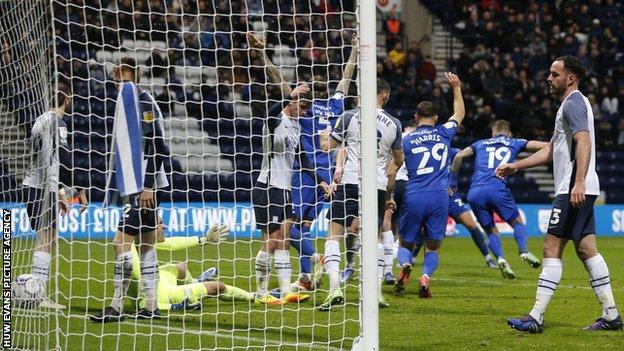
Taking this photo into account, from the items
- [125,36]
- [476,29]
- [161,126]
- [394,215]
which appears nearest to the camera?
[161,126]

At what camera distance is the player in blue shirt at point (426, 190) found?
11.0 m

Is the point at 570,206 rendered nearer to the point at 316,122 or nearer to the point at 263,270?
the point at 263,270

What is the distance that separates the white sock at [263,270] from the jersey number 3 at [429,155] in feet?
6.26

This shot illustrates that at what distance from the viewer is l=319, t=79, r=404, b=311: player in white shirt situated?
32.2 ft

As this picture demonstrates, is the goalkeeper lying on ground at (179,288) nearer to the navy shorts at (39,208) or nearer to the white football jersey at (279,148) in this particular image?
the white football jersey at (279,148)

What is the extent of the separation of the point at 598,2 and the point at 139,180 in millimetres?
24421

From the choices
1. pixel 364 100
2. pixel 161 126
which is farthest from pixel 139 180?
pixel 364 100

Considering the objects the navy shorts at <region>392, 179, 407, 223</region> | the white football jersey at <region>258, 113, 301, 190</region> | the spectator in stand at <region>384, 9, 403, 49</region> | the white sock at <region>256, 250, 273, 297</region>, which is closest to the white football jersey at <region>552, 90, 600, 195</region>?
the white football jersey at <region>258, 113, 301, 190</region>

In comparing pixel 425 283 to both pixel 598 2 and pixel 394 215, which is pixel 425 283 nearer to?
pixel 394 215

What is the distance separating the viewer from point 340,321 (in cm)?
910

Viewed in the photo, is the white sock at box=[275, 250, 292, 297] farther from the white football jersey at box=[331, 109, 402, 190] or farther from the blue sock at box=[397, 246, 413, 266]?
the blue sock at box=[397, 246, 413, 266]

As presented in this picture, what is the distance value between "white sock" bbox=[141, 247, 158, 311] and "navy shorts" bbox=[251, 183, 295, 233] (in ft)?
4.15

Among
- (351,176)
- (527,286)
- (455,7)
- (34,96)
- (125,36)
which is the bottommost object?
(527,286)

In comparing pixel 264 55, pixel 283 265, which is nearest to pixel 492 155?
pixel 283 265
